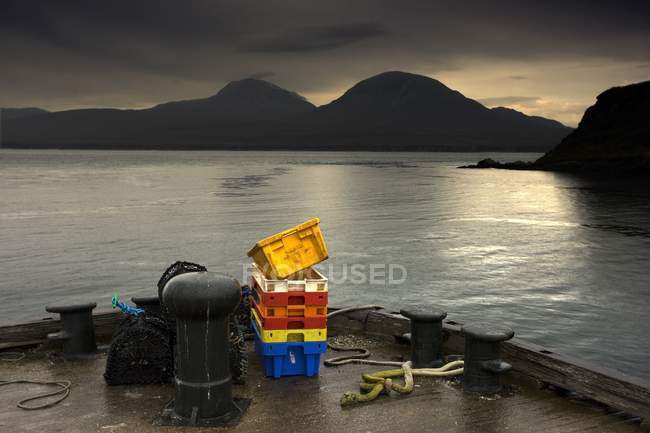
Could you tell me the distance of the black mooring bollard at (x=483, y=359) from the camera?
6805 millimetres

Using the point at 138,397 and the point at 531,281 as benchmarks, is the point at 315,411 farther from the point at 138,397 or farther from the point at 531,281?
the point at 531,281

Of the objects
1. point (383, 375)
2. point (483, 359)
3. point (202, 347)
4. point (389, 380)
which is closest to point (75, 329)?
point (202, 347)

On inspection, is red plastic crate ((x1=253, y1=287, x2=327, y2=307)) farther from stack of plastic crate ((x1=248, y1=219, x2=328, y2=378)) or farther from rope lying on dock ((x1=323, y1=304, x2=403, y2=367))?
rope lying on dock ((x1=323, y1=304, x2=403, y2=367))

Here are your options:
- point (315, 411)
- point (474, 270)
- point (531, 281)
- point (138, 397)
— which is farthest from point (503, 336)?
point (474, 270)

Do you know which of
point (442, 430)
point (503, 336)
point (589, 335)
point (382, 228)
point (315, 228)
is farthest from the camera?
point (382, 228)

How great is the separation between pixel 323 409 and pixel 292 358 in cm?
102

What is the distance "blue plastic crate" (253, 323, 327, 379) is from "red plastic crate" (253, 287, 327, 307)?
49cm

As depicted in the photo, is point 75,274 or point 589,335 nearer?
point 589,335

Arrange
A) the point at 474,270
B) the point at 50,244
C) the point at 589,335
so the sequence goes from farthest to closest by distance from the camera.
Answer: the point at 50,244, the point at 474,270, the point at 589,335

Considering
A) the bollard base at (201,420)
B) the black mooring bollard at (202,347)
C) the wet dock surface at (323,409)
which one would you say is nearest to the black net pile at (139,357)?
the wet dock surface at (323,409)

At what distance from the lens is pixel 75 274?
2538cm

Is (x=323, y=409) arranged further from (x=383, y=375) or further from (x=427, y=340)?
(x=427, y=340)

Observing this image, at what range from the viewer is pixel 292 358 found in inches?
287

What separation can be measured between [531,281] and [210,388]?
2058 centimetres
